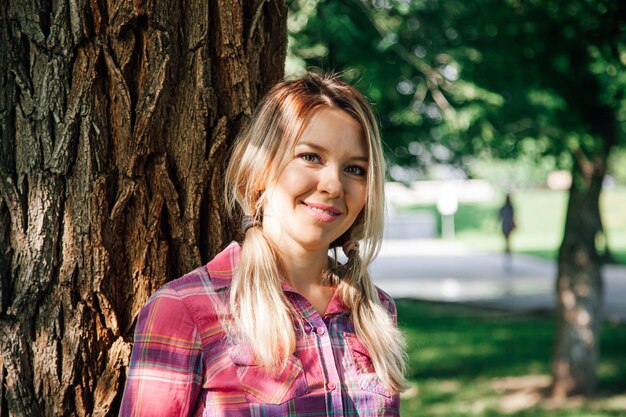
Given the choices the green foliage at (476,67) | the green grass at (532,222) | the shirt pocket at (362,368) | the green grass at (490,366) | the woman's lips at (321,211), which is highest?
the green foliage at (476,67)

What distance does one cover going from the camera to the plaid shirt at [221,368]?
5.77 ft

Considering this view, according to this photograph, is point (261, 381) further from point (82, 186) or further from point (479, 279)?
point (479, 279)

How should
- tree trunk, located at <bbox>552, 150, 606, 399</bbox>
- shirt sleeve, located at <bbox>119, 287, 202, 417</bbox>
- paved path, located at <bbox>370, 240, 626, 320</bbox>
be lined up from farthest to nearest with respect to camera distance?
1. paved path, located at <bbox>370, 240, 626, 320</bbox>
2. tree trunk, located at <bbox>552, 150, 606, 399</bbox>
3. shirt sleeve, located at <bbox>119, 287, 202, 417</bbox>

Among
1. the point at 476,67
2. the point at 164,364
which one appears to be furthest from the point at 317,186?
the point at 476,67

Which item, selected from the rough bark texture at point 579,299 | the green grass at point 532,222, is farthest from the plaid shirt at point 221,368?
the green grass at point 532,222

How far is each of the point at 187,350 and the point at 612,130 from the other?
267 inches

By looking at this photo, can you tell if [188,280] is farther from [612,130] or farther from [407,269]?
[407,269]

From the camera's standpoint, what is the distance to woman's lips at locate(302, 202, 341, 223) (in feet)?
6.40

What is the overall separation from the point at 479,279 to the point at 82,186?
15.4 m

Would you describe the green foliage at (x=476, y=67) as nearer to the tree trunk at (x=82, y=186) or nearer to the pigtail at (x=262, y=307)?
the tree trunk at (x=82, y=186)

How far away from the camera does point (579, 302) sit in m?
8.09

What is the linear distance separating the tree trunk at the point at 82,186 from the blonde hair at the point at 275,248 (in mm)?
244

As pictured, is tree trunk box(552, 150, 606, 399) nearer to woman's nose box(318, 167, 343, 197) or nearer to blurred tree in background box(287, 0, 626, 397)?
blurred tree in background box(287, 0, 626, 397)

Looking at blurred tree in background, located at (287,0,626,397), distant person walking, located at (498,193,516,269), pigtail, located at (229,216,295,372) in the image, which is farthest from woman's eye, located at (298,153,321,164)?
distant person walking, located at (498,193,516,269)
